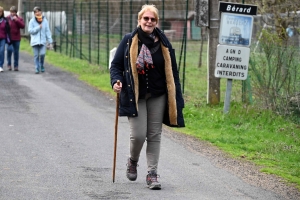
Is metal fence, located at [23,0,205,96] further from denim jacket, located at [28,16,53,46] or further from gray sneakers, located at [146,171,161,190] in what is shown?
gray sneakers, located at [146,171,161,190]

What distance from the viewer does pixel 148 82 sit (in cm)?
762

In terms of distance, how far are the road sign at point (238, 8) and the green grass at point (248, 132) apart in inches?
64.9

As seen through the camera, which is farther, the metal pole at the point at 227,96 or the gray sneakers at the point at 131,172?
the metal pole at the point at 227,96

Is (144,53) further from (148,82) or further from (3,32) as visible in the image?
(3,32)

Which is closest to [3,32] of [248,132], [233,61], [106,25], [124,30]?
[106,25]

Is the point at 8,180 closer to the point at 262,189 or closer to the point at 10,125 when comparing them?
the point at 262,189

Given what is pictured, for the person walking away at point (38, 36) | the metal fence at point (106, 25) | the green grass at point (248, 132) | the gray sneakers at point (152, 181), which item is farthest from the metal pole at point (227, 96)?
the person walking away at point (38, 36)

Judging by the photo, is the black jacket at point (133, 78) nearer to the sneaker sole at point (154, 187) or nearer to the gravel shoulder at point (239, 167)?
the sneaker sole at point (154, 187)

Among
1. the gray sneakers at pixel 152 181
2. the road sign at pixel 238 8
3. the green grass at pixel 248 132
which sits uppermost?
the road sign at pixel 238 8

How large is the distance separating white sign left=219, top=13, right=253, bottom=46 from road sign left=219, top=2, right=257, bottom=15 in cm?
7

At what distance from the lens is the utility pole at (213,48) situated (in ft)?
45.7

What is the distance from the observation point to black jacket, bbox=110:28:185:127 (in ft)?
24.8

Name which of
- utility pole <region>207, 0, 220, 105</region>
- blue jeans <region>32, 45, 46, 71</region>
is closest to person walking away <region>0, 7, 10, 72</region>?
blue jeans <region>32, 45, 46, 71</region>

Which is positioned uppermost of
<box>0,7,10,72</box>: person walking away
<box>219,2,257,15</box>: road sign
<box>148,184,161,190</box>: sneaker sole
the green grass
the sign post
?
<box>219,2,257,15</box>: road sign
